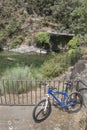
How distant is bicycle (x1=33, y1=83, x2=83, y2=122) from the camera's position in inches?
165

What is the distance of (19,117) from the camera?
4.35 metres

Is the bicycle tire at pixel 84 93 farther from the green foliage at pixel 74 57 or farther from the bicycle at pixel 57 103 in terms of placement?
the green foliage at pixel 74 57

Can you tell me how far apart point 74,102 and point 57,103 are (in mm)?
356

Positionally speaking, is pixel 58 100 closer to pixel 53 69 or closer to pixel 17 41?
pixel 53 69

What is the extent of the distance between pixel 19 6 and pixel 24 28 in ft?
6.99

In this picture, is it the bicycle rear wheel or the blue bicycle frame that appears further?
the bicycle rear wheel

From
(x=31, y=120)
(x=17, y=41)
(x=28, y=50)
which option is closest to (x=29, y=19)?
(x=17, y=41)

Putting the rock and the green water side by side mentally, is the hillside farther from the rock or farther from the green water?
the green water

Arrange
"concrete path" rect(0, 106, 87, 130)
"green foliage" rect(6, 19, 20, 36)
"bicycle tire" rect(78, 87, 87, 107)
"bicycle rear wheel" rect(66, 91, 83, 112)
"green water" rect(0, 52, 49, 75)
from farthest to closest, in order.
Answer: "green foliage" rect(6, 19, 20, 36), "green water" rect(0, 52, 49, 75), "bicycle tire" rect(78, 87, 87, 107), "bicycle rear wheel" rect(66, 91, 83, 112), "concrete path" rect(0, 106, 87, 130)

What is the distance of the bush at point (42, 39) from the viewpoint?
14430 mm

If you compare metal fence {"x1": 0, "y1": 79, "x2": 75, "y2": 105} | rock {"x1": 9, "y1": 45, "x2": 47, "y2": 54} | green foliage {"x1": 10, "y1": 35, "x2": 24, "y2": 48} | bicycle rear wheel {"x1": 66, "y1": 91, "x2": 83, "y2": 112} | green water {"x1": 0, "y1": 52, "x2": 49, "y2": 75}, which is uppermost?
bicycle rear wheel {"x1": 66, "y1": 91, "x2": 83, "y2": 112}

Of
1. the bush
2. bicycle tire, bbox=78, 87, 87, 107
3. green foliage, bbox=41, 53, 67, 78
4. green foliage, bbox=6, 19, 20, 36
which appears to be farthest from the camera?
green foliage, bbox=6, 19, 20, 36

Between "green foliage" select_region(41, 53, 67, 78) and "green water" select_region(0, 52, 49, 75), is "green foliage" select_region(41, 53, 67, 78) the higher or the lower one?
the higher one

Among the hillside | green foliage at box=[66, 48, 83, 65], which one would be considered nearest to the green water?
green foliage at box=[66, 48, 83, 65]
